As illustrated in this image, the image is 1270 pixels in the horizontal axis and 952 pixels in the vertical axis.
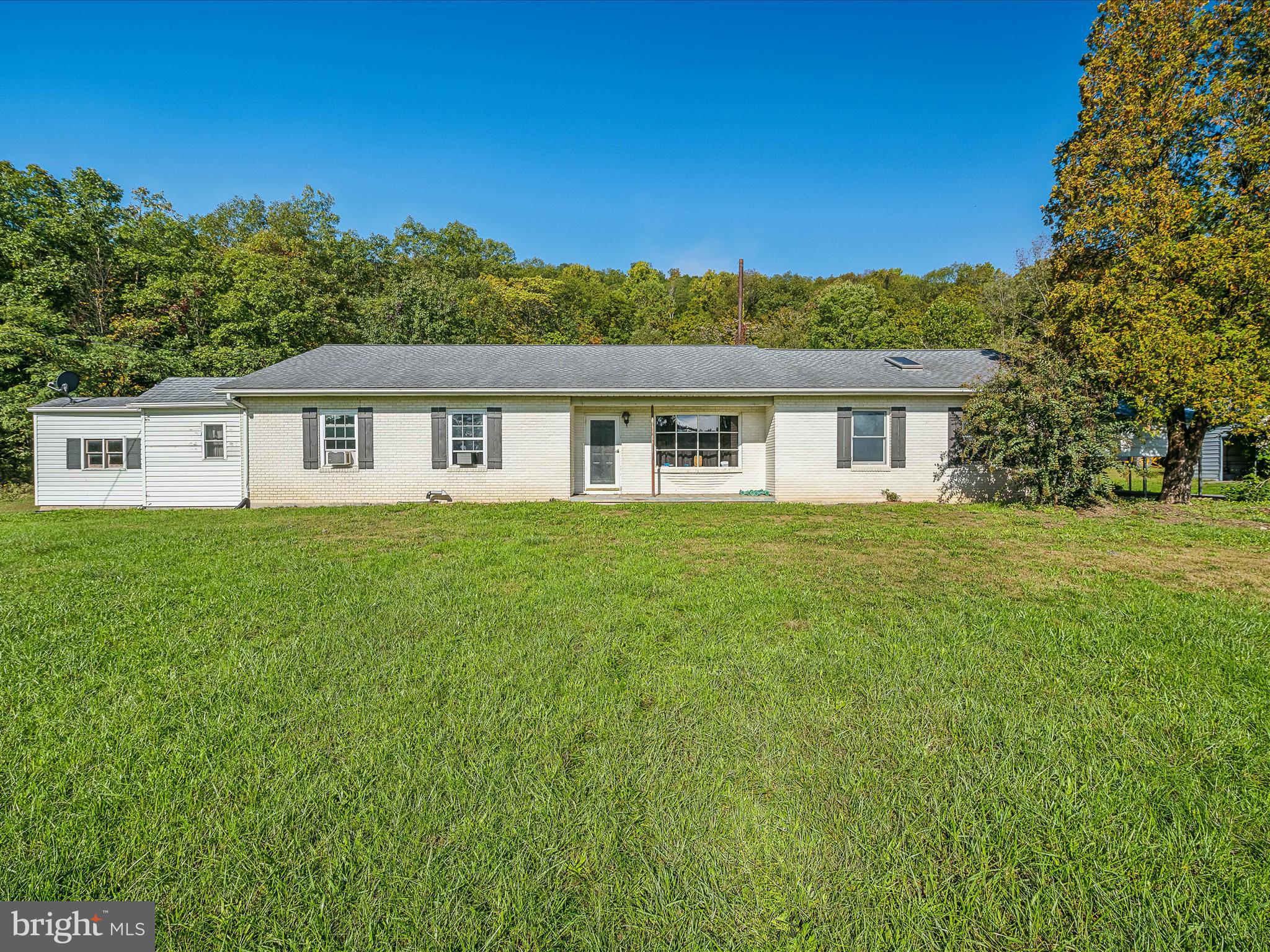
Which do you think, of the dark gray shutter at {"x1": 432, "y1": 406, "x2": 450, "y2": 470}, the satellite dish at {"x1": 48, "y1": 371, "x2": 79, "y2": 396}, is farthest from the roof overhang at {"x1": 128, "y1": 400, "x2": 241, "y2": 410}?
the dark gray shutter at {"x1": 432, "y1": 406, "x2": 450, "y2": 470}

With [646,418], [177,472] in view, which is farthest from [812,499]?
[177,472]

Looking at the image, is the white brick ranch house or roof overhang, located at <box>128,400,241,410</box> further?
the white brick ranch house

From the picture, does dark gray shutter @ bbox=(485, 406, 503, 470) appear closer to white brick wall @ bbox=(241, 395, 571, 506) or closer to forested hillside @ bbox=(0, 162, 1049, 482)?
white brick wall @ bbox=(241, 395, 571, 506)

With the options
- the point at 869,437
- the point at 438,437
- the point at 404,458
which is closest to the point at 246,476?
the point at 404,458

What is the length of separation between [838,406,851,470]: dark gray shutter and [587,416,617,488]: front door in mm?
5450

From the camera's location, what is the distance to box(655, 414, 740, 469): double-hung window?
46.7 feet

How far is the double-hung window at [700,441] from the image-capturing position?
560 inches

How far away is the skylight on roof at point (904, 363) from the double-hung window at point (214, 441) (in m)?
16.9

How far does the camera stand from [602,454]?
46.7 ft

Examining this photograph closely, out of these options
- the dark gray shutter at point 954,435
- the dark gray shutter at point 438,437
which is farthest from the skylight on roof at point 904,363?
the dark gray shutter at point 438,437

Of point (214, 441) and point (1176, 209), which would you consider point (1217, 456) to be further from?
point (214, 441)

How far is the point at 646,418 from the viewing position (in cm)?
1417

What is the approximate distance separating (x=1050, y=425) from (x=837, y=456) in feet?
13.6

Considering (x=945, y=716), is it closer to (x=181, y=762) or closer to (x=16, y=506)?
(x=181, y=762)
